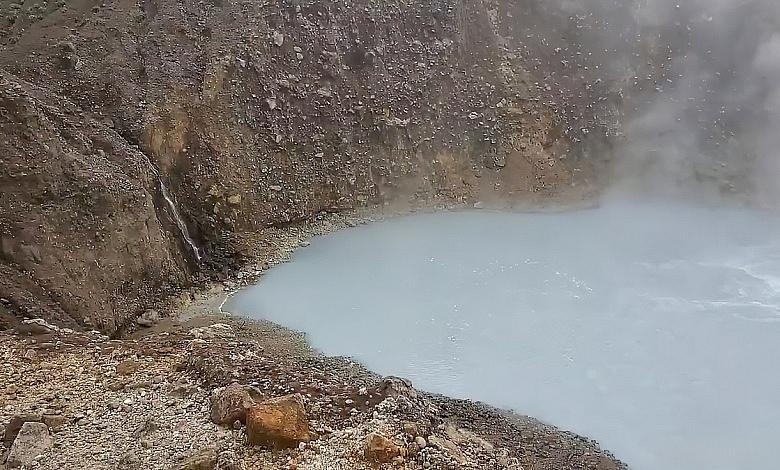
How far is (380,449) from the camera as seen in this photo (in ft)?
31.7

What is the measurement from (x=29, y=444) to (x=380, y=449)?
4.29 m

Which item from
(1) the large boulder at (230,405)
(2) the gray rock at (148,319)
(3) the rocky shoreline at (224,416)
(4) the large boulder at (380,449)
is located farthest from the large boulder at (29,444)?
(2) the gray rock at (148,319)

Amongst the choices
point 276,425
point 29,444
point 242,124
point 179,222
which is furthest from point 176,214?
point 276,425

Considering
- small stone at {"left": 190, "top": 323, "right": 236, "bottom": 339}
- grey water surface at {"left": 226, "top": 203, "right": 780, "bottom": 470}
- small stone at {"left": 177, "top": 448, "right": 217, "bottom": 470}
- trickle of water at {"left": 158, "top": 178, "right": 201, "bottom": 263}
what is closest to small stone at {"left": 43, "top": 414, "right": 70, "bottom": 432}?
small stone at {"left": 177, "top": 448, "right": 217, "bottom": 470}

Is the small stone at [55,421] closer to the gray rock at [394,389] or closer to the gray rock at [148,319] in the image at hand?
the gray rock at [394,389]

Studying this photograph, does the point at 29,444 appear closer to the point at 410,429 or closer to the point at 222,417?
the point at 222,417

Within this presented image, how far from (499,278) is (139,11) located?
10970 millimetres

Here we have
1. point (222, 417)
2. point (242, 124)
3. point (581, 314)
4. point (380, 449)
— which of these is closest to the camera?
point (380, 449)

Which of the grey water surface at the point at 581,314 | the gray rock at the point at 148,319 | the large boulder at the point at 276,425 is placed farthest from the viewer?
the gray rock at the point at 148,319

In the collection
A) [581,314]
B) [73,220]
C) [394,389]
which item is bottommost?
[394,389]

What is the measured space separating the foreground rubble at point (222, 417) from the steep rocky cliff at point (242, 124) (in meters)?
2.46

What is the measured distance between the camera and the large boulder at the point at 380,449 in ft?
31.5

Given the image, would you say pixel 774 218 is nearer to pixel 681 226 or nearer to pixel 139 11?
pixel 681 226

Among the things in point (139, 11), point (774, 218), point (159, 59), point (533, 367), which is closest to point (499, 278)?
point (533, 367)
